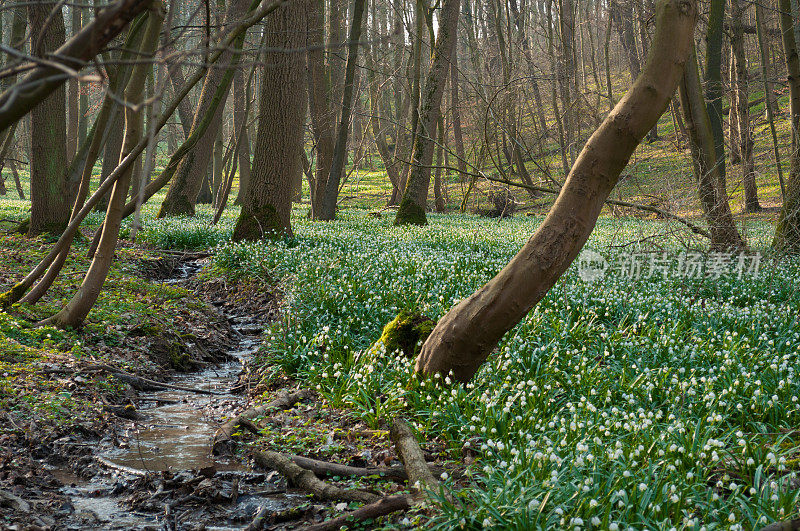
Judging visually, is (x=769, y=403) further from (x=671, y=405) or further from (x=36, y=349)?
(x=36, y=349)

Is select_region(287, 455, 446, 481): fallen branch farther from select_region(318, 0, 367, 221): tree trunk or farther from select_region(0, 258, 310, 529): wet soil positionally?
select_region(318, 0, 367, 221): tree trunk

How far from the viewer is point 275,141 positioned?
12492 millimetres

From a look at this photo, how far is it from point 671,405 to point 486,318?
1.49 m

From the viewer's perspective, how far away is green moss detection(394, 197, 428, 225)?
17.5 metres

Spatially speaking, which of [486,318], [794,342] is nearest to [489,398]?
[486,318]

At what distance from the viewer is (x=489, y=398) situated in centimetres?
476

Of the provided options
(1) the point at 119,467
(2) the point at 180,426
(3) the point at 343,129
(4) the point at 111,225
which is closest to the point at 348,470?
(1) the point at 119,467

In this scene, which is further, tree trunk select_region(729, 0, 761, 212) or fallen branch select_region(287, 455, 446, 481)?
tree trunk select_region(729, 0, 761, 212)

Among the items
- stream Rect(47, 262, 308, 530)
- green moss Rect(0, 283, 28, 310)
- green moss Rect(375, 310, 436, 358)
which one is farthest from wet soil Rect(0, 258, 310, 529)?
green moss Rect(0, 283, 28, 310)

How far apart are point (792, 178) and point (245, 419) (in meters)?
10.6

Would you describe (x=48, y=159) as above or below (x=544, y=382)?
above

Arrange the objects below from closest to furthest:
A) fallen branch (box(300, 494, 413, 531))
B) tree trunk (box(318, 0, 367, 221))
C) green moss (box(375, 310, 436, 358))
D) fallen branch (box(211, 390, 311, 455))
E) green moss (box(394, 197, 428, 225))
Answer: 1. fallen branch (box(300, 494, 413, 531))
2. fallen branch (box(211, 390, 311, 455))
3. green moss (box(375, 310, 436, 358))
4. tree trunk (box(318, 0, 367, 221))
5. green moss (box(394, 197, 428, 225))

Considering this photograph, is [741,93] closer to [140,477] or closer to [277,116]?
[277,116]

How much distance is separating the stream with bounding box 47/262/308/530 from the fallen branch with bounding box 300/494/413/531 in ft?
1.68
